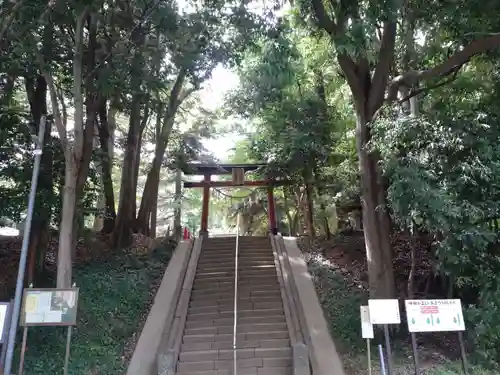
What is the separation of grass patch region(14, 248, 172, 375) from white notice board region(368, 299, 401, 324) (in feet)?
14.2

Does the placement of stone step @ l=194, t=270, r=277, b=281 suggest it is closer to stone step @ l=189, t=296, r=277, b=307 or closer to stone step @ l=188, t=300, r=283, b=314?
stone step @ l=189, t=296, r=277, b=307

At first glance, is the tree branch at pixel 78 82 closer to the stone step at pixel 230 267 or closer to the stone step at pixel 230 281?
the stone step at pixel 230 281

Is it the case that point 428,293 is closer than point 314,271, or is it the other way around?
point 428,293

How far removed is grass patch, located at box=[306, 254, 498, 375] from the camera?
7598mm

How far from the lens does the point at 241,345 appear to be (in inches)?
327

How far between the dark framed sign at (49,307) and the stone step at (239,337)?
2.43 meters

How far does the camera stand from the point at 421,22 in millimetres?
8633

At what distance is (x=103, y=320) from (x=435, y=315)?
6.16 metres

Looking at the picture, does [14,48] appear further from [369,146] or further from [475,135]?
[475,135]

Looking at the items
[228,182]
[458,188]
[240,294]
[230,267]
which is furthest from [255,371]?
[228,182]

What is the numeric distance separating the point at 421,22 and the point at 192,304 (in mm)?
7449

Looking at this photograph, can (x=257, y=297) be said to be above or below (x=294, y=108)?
below

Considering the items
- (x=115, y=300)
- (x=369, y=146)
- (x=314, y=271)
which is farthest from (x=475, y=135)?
(x=115, y=300)

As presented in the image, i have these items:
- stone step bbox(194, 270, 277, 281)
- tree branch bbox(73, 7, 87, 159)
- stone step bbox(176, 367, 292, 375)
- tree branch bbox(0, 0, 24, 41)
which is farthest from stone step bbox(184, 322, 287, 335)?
tree branch bbox(0, 0, 24, 41)
